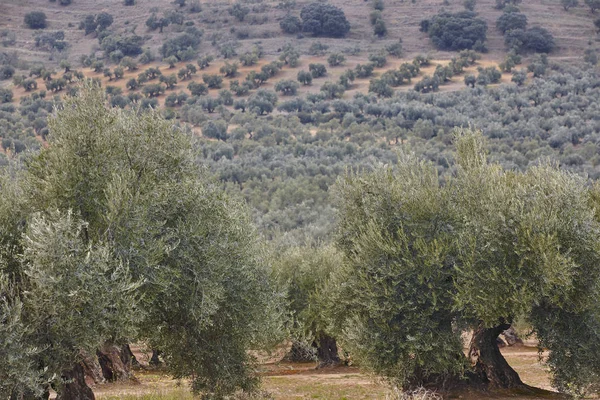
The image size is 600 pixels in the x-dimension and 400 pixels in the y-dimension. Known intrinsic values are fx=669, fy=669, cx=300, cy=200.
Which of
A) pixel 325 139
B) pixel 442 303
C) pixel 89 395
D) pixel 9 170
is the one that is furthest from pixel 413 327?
pixel 325 139

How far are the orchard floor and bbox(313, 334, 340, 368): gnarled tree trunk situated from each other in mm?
860

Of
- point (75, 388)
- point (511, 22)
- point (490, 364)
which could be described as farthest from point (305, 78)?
point (75, 388)

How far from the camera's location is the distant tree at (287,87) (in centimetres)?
15650

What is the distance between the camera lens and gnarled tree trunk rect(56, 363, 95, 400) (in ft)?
63.3

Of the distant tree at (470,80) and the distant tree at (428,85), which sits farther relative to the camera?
the distant tree at (470,80)

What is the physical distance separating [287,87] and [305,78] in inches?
274

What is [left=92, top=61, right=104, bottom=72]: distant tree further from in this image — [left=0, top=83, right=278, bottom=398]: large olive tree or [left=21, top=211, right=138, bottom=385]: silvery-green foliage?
[left=21, top=211, right=138, bottom=385]: silvery-green foliage

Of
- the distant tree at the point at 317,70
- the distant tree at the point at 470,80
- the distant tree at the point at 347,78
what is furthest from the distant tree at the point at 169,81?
the distant tree at the point at 470,80

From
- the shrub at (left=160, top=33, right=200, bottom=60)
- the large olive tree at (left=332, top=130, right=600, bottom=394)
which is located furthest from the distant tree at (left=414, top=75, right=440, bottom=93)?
the large olive tree at (left=332, top=130, right=600, bottom=394)

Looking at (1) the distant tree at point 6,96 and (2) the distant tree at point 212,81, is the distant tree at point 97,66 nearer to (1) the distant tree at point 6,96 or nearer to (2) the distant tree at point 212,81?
(2) the distant tree at point 212,81

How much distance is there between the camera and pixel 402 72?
158 m

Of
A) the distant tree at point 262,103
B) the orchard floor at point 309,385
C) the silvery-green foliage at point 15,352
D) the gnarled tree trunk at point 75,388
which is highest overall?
the silvery-green foliage at point 15,352

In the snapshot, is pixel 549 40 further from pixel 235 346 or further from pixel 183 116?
pixel 235 346

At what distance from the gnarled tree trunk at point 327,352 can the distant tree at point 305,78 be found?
4923 inches
